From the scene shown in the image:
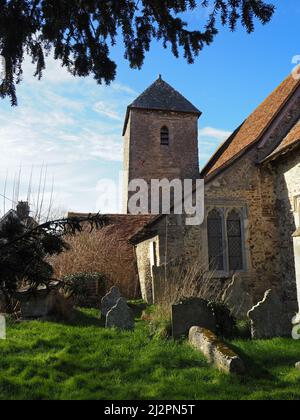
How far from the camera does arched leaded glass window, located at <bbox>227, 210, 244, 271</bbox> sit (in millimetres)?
10680

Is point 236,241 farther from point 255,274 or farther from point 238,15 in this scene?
point 238,15

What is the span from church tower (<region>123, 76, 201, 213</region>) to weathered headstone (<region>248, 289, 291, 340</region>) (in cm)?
1346

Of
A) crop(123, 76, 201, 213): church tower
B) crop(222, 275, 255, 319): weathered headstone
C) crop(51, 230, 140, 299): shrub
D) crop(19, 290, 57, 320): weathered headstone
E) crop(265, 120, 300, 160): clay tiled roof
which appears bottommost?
crop(19, 290, 57, 320): weathered headstone

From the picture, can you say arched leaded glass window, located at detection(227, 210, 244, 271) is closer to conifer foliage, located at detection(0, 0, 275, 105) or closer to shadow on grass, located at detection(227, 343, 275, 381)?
shadow on grass, located at detection(227, 343, 275, 381)

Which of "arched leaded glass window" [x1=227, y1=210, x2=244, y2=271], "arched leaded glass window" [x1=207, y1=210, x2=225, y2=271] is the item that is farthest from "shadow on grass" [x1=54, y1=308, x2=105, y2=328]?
"arched leaded glass window" [x1=227, y1=210, x2=244, y2=271]

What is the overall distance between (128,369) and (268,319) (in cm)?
305

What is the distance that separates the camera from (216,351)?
204 inches

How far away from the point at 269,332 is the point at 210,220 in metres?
4.60

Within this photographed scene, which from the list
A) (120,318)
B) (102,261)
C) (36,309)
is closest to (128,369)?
(120,318)

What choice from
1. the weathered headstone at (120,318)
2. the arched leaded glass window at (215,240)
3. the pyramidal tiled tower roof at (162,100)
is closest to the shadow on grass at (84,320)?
the weathered headstone at (120,318)

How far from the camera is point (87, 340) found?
6.50 metres

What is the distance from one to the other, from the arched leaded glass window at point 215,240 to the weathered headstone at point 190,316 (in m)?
3.75
